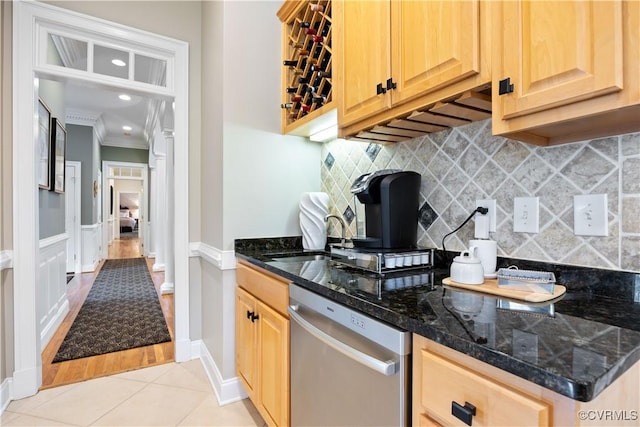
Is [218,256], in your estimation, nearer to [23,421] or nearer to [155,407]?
[155,407]

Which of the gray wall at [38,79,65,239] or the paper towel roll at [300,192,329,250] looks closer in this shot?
the paper towel roll at [300,192,329,250]

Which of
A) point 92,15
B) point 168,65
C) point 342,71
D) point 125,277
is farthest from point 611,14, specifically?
point 125,277

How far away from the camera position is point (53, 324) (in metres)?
2.87

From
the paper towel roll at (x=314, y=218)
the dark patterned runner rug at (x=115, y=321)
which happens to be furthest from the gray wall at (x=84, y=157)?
→ the paper towel roll at (x=314, y=218)

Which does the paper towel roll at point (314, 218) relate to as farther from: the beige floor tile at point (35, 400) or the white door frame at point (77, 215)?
the white door frame at point (77, 215)

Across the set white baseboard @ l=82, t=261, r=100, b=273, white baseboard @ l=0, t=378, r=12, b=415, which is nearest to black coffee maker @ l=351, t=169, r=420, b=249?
white baseboard @ l=0, t=378, r=12, b=415

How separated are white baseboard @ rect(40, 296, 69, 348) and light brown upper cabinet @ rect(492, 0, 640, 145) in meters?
3.24

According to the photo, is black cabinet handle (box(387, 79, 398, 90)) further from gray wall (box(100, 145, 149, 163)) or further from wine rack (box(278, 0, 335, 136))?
gray wall (box(100, 145, 149, 163))

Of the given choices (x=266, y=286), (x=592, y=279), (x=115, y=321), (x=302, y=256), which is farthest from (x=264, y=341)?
Answer: (x=115, y=321)

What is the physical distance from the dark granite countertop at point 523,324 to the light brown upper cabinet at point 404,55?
0.62m

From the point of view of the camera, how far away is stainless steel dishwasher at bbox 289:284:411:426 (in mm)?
783

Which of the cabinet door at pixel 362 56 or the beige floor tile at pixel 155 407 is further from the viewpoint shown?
the beige floor tile at pixel 155 407

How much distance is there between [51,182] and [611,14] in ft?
12.7

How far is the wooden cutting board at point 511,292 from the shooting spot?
2.89ft
